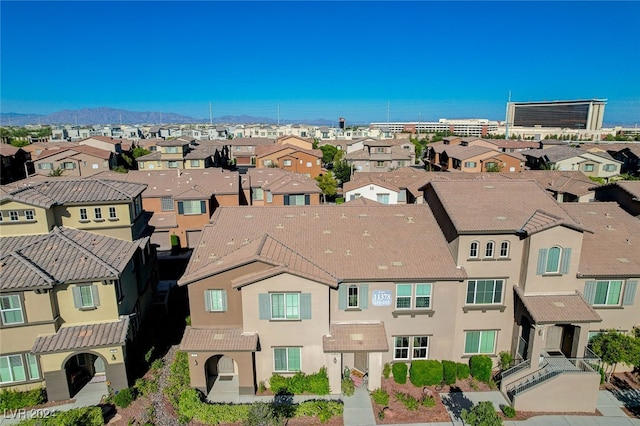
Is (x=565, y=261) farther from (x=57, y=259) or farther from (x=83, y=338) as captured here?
(x=57, y=259)

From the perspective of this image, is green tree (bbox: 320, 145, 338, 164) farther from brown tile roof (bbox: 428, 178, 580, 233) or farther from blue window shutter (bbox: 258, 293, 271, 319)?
blue window shutter (bbox: 258, 293, 271, 319)

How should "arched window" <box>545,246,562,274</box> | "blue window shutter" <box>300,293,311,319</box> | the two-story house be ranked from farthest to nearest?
"arched window" <box>545,246,562,274</box> < "blue window shutter" <box>300,293,311,319</box> < the two-story house

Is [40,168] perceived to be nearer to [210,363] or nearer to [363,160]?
[363,160]

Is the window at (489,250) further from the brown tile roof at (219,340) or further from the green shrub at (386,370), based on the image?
the brown tile roof at (219,340)

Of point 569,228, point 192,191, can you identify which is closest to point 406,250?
point 569,228

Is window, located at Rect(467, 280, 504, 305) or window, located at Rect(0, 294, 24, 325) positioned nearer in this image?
window, located at Rect(0, 294, 24, 325)

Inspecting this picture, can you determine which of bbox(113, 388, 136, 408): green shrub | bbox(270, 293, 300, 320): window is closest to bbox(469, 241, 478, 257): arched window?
bbox(270, 293, 300, 320): window

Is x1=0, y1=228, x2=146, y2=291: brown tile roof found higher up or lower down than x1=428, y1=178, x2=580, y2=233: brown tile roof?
lower down
